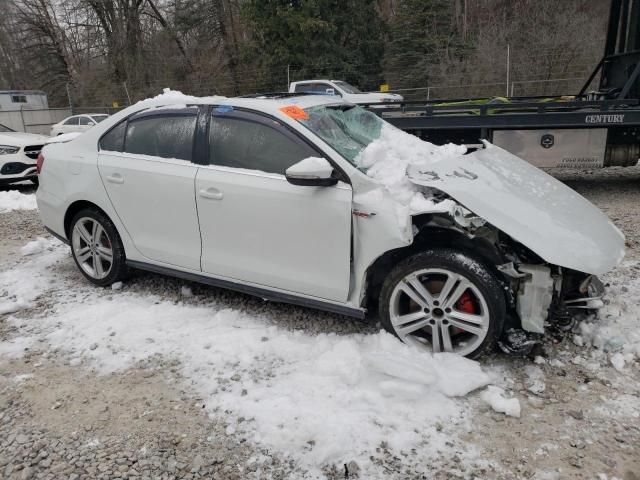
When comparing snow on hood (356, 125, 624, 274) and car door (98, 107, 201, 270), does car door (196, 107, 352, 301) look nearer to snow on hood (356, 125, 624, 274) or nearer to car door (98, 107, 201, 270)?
car door (98, 107, 201, 270)

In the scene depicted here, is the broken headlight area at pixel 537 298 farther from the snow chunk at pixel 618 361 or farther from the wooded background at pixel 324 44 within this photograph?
the wooded background at pixel 324 44

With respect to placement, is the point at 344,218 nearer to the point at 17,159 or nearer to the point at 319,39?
the point at 17,159

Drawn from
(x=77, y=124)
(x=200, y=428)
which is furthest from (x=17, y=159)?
(x=77, y=124)

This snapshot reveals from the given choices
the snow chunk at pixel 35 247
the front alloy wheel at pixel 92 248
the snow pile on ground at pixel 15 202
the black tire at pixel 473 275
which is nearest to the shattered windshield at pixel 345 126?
the black tire at pixel 473 275

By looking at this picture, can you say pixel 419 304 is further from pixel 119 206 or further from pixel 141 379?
pixel 119 206

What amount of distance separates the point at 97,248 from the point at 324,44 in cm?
1978

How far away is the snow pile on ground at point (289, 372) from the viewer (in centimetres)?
260

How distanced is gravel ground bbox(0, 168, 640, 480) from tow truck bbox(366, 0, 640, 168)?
15.7ft

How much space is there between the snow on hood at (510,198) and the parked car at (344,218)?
0.01 m

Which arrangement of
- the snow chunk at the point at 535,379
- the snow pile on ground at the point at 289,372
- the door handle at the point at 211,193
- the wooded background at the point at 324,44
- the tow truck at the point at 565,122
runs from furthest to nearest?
the wooded background at the point at 324,44 < the tow truck at the point at 565,122 < the door handle at the point at 211,193 < the snow chunk at the point at 535,379 < the snow pile on ground at the point at 289,372

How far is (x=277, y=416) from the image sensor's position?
109 inches

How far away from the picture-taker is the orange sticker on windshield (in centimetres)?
358

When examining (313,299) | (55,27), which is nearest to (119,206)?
(313,299)

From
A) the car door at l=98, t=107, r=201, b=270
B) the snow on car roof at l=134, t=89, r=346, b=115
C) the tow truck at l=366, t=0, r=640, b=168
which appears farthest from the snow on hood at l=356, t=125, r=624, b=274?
the tow truck at l=366, t=0, r=640, b=168
